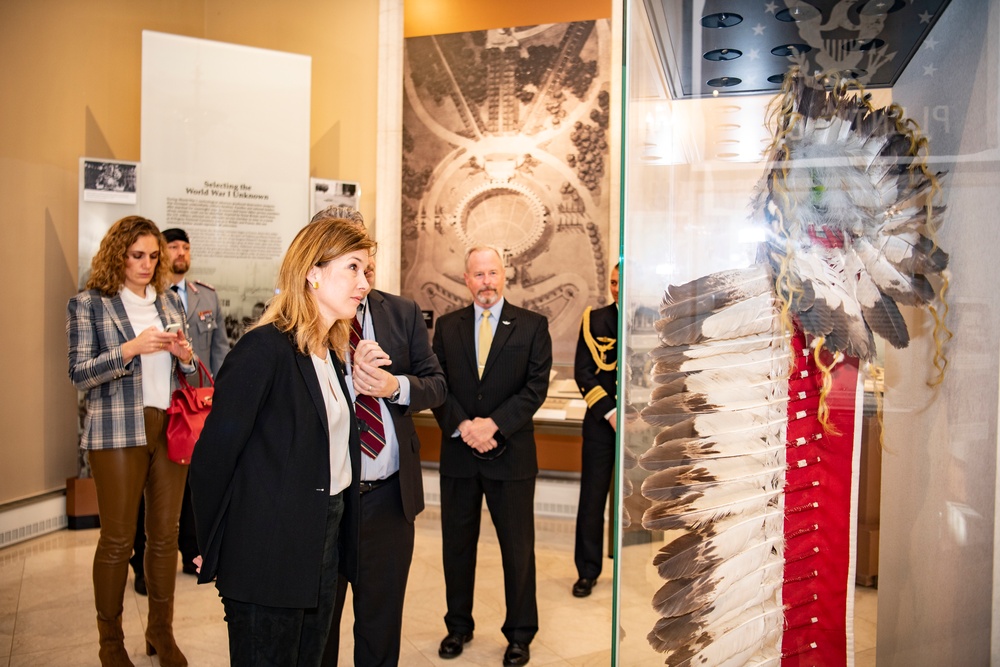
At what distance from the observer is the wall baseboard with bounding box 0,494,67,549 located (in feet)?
15.2

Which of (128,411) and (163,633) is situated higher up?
(128,411)

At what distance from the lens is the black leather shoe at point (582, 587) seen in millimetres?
3949

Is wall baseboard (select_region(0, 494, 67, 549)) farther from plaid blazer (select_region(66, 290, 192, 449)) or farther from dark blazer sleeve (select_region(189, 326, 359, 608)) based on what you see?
dark blazer sleeve (select_region(189, 326, 359, 608))

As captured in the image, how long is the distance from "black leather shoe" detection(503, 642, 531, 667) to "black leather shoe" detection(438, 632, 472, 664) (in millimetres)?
212

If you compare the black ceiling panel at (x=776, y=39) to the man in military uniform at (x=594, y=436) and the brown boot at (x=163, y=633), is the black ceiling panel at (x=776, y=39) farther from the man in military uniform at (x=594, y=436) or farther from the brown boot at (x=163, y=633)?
the brown boot at (x=163, y=633)

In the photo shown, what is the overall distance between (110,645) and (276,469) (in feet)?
5.23

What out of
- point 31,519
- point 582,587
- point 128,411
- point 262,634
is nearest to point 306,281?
point 262,634

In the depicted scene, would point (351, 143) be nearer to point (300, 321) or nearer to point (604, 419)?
point (604, 419)

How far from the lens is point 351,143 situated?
597 centimetres

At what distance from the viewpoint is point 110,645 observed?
2.86m

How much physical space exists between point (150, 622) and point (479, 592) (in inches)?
65.5

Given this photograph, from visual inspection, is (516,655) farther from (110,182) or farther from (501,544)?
(110,182)

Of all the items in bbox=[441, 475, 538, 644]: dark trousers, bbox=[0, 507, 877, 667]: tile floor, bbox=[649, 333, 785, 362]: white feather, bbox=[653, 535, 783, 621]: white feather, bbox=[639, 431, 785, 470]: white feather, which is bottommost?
bbox=[0, 507, 877, 667]: tile floor

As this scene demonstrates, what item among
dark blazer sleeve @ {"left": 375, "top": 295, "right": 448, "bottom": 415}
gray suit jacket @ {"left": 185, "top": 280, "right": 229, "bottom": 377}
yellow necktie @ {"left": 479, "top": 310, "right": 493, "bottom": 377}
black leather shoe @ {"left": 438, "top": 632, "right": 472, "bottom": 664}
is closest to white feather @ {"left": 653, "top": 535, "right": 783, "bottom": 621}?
dark blazer sleeve @ {"left": 375, "top": 295, "right": 448, "bottom": 415}
